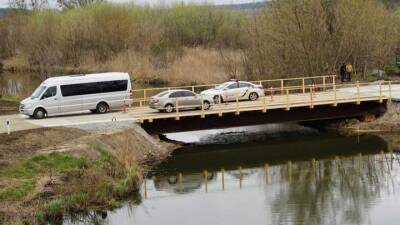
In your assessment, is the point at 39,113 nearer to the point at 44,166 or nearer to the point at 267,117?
the point at 44,166

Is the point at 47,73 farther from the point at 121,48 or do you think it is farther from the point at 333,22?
the point at 333,22

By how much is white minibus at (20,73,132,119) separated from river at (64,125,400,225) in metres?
5.37

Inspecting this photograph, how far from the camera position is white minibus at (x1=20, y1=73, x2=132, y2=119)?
36969mm

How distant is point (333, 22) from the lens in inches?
2126

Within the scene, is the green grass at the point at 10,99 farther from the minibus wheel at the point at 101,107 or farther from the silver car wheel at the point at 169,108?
the silver car wheel at the point at 169,108

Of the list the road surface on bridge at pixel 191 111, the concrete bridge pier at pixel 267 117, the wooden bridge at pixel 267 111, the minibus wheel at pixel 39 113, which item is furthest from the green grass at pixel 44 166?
the minibus wheel at pixel 39 113

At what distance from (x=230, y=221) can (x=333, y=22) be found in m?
34.2

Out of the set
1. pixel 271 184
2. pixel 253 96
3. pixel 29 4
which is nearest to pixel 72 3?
pixel 29 4

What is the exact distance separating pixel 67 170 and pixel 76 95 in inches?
449

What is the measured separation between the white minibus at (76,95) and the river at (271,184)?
537 cm

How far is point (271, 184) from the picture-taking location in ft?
95.0

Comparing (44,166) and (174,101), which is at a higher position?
(174,101)

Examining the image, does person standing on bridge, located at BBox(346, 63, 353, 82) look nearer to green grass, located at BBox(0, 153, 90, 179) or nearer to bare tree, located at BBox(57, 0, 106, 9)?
green grass, located at BBox(0, 153, 90, 179)

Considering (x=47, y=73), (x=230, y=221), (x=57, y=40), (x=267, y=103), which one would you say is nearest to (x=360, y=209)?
(x=230, y=221)
